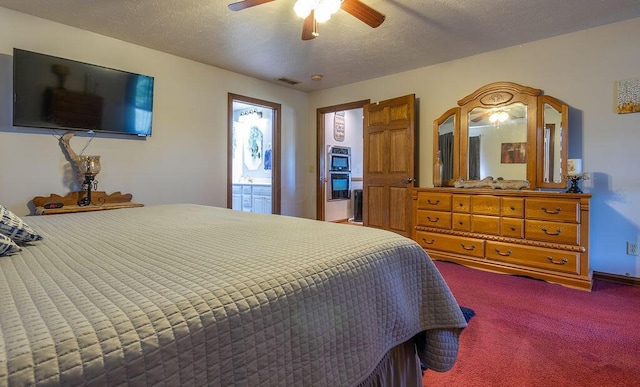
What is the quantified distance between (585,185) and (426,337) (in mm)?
2889

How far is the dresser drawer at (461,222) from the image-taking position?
3.36m

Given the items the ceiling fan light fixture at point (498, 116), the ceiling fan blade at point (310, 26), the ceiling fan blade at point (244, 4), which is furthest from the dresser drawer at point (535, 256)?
the ceiling fan blade at point (244, 4)

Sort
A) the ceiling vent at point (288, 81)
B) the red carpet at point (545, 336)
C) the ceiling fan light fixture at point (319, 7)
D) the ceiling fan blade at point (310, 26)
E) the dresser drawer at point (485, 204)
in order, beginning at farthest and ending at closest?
1. the ceiling vent at point (288, 81)
2. the dresser drawer at point (485, 204)
3. the ceiling fan blade at point (310, 26)
4. the ceiling fan light fixture at point (319, 7)
5. the red carpet at point (545, 336)

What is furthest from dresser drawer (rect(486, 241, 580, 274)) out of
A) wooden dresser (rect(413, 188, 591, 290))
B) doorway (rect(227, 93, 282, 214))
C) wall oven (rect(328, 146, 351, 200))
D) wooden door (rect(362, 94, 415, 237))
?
wall oven (rect(328, 146, 351, 200))

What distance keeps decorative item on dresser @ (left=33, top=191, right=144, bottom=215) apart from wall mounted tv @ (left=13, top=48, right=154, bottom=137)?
0.64 m

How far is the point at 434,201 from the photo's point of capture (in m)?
3.60

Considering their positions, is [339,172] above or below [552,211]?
above

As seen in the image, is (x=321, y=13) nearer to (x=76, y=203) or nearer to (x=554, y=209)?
(x=554, y=209)

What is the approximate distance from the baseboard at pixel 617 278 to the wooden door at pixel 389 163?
186cm

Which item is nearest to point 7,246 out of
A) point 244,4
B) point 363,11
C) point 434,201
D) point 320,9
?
point 244,4

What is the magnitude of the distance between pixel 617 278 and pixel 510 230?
1.02 m

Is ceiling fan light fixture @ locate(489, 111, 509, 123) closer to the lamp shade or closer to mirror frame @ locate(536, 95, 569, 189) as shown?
mirror frame @ locate(536, 95, 569, 189)

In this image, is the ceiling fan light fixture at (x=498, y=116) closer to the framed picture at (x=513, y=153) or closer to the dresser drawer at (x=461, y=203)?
the framed picture at (x=513, y=153)

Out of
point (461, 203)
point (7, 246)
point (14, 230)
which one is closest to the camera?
point (7, 246)
